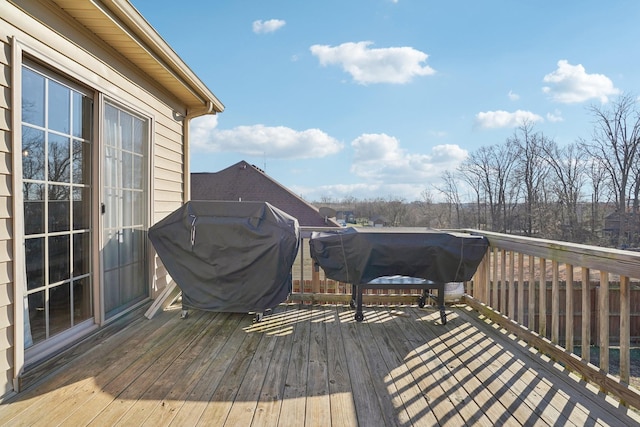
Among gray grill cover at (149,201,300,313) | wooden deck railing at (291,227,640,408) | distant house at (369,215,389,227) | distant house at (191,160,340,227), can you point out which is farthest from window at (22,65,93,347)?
distant house at (191,160,340,227)

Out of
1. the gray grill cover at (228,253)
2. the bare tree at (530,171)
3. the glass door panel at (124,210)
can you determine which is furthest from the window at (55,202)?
the bare tree at (530,171)

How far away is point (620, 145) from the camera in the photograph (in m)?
16.8

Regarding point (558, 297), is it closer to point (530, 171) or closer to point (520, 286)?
point (520, 286)

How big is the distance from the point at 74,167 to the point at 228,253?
1.32 m

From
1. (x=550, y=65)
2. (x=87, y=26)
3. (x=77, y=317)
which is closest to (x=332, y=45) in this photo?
(x=87, y=26)

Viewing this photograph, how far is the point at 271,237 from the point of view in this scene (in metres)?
3.05

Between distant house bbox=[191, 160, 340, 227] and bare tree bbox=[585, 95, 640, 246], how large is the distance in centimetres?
1467

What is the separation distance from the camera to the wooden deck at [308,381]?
5.58 ft

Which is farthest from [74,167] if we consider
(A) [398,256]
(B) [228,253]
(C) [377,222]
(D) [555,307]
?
(C) [377,222]

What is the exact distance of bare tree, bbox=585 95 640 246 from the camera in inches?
648

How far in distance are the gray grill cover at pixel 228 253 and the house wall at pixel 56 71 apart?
0.67 metres

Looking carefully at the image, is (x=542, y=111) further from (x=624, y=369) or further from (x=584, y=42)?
(x=624, y=369)

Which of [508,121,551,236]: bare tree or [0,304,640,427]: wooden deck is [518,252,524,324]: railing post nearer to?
[0,304,640,427]: wooden deck

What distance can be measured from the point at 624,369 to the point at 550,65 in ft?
Result: 60.1
